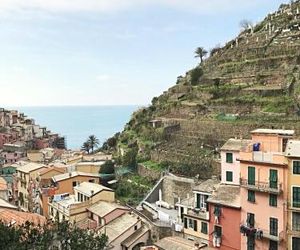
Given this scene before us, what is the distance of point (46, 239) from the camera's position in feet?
59.9

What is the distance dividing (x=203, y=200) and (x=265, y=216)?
6.02m

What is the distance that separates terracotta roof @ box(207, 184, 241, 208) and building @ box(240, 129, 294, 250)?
73cm

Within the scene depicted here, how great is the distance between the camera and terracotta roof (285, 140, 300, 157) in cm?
2305

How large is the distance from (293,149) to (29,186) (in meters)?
29.2

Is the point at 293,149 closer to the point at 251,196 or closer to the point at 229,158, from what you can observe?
the point at 251,196

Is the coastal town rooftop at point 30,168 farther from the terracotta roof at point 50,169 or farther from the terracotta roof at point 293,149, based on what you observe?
the terracotta roof at point 293,149

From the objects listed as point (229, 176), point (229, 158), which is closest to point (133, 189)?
point (229, 176)

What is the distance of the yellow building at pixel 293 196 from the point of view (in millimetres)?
23000

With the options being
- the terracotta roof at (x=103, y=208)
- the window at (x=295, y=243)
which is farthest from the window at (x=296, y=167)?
the terracotta roof at (x=103, y=208)

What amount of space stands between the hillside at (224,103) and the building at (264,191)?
1078 centimetres

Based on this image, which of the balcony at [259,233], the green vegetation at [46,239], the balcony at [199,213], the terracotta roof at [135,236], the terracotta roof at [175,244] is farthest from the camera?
the terracotta roof at [135,236]

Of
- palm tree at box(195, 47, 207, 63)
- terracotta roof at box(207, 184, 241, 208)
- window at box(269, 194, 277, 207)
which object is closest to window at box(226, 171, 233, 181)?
terracotta roof at box(207, 184, 241, 208)

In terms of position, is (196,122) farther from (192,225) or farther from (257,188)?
(257,188)

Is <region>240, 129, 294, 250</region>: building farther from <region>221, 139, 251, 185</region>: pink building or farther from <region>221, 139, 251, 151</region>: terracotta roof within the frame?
<region>221, 139, 251, 185</region>: pink building
